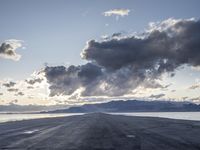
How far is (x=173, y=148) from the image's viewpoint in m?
26.7

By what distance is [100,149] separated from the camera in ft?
85.8

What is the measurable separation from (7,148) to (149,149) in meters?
12.5

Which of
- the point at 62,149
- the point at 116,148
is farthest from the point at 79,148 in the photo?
the point at 116,148

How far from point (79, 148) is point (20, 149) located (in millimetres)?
5000

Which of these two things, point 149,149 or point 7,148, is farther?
point 7,148

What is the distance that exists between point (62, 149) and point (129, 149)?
5512mm

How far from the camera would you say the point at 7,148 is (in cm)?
2938

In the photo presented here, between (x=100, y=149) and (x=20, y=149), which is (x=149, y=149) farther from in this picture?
(x=20, y=149)

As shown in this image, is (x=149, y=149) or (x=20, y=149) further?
(x=20, y=149)

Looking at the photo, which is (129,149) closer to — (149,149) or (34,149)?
(149,149)

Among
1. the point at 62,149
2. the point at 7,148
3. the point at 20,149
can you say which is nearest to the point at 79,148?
the point at 62,149

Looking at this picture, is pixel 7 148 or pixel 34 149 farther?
pixel 7 148

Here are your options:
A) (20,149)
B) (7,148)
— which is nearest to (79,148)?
(20,149)

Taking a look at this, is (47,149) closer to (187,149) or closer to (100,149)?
(100,149)
